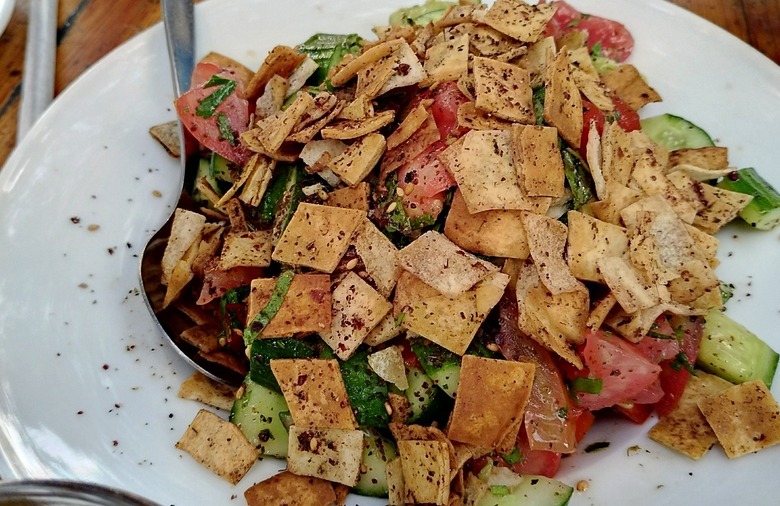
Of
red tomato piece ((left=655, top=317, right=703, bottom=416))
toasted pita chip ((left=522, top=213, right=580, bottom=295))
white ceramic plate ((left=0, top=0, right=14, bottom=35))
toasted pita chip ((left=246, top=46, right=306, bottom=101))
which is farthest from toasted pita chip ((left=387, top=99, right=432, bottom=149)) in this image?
white ceramic plate ((left=0, top=0, right=14, bottom=35))

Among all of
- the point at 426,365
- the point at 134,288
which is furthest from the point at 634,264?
the point at 134,288

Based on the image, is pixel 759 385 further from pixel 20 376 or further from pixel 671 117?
pixel 20 376

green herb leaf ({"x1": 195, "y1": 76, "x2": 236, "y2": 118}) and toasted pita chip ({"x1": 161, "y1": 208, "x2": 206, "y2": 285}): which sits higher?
green herb leaf ({"x1": 195, "y1": 76, "x2": 236, "y2": 118})

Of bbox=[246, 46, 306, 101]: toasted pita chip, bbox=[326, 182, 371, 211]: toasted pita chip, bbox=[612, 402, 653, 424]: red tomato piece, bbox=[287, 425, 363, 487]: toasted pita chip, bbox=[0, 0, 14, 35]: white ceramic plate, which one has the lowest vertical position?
bbox=[612, 402, 653, 424]: red tomato piece

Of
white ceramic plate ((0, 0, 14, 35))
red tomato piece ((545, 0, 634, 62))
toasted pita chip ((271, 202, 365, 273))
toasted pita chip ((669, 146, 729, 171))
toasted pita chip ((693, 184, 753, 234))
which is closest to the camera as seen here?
toasted pita chip ((271, 202, 365, 273))

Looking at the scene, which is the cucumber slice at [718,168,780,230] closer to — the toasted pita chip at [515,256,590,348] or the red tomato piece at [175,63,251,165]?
the toasted pita chip at [515,256,590,348]

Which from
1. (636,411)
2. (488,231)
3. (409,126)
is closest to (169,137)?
(409,126)

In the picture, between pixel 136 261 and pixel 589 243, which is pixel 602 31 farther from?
pixel 136 261
